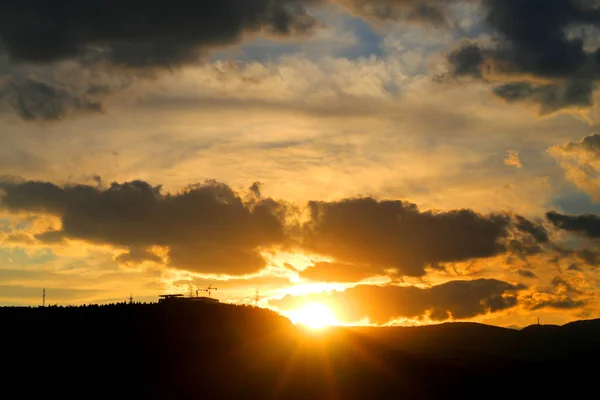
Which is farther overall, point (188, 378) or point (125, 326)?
point (125, 326)

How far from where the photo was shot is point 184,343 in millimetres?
181750

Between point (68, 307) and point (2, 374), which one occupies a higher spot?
point (68, 307)

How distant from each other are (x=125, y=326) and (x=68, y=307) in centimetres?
1856

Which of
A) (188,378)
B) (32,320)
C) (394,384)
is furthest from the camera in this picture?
(394,384)

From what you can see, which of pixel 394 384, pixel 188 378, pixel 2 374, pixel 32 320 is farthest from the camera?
pixel 394 384

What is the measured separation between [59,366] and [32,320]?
2569 cm

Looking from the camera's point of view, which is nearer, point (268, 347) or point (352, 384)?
point (352, 384)

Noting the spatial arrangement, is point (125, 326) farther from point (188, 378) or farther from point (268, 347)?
point (268, 347)

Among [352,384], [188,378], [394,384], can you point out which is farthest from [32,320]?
[394,384]

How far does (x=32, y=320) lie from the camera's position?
180750mm

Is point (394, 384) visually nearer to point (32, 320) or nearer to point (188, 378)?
point (188, 378)

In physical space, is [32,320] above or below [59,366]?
above

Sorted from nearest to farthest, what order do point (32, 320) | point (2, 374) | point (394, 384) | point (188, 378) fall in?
1. point (2, 374)
2. point (188, 378)
3. point (32, 320)
4. point (394, 384)

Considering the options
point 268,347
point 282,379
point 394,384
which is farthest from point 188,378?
point 394,384
